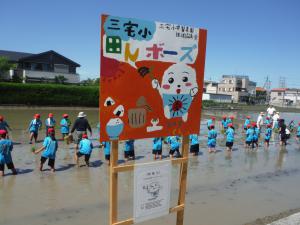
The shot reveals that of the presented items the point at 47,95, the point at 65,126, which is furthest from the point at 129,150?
the point at 47,95

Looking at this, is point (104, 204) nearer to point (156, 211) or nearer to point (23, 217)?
point (23, 217)

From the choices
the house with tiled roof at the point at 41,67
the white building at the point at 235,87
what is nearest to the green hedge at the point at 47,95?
the house with tiled roof at the point at 41,67

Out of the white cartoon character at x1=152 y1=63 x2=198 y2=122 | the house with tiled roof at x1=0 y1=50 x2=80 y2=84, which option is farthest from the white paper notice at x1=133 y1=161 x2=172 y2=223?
the house with tiled roof at x1=0 y1=50 x2=80 y2=84

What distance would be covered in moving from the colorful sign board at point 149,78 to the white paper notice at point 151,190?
0.40 meters

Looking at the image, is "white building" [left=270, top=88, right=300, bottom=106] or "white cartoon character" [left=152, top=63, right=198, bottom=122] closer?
"white cartoon character" [left=152, top=63, right=198, bottom=122]

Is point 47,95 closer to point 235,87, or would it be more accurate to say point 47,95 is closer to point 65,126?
point 65,126

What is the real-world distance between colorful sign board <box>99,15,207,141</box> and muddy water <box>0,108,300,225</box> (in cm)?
342

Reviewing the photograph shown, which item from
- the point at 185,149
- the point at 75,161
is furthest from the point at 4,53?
the point at 185,149

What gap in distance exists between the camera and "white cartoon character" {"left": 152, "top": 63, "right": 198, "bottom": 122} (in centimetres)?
372

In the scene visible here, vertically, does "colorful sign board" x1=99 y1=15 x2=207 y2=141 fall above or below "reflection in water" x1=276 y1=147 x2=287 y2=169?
above

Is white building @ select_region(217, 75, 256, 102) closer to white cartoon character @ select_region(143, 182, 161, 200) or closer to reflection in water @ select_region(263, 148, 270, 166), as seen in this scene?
reflection in water @ select_region(263, 148, 270, 166)

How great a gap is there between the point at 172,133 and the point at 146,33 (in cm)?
126

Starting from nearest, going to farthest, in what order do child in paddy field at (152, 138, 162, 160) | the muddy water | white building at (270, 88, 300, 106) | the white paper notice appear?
the white paper notice < the muddy water < child in paddy field at (152, 138, 162, 160) < white building at (270, 88, 300, 106)

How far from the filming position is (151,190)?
3777 mm
